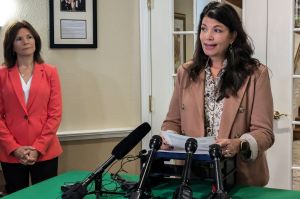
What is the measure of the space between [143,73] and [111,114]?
1.31ft

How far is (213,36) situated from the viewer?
1.77 meters

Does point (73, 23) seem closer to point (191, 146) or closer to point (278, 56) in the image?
point (278, 56)

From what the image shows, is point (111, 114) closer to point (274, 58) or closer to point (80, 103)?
point (80, 103)

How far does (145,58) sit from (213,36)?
146 cm

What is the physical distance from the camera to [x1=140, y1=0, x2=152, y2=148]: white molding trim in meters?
3.17

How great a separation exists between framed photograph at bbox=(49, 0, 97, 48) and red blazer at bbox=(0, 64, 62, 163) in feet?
1.54

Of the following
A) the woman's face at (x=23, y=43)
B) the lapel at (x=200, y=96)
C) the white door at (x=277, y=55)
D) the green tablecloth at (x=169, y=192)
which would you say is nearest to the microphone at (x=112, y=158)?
the green tablecloth at (x=169, y=192)

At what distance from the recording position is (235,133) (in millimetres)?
1759

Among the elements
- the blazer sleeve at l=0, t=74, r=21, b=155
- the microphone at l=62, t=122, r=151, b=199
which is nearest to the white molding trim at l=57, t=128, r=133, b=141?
the blazer sleeve at l=0, t=74, r=21, b=155

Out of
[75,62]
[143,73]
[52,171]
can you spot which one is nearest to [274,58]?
[143,73]

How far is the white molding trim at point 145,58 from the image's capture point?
317 cm

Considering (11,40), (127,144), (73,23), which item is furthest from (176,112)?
(73,23)

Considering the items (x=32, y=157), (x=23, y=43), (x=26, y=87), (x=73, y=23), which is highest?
(x=73, y=23)

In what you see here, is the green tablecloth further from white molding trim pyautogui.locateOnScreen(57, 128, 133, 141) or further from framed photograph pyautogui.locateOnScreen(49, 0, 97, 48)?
framed photograph pyautogui.locateOnScreen(49, 0, 97, 48)
